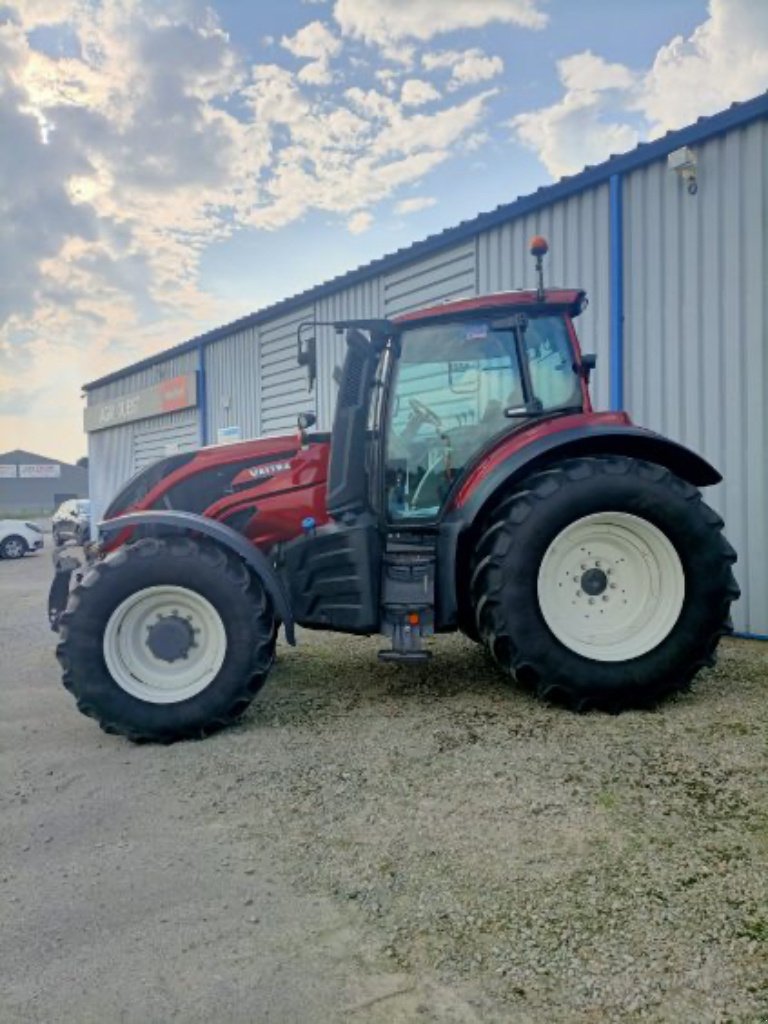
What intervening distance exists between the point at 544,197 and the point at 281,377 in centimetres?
596

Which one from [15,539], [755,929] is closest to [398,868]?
[755,929]

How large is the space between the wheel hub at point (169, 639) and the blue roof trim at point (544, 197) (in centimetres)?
553

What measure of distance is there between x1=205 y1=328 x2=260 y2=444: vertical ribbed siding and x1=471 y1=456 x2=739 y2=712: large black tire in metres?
9.54

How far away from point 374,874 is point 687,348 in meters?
5.36

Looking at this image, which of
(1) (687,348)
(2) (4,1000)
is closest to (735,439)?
(1) (687,348)

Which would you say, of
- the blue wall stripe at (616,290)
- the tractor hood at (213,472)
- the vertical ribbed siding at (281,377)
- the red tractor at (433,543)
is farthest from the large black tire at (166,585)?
the vertical ribbed siding at (281,377)

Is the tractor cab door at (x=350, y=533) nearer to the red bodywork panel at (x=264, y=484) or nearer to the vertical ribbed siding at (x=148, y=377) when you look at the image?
the red bodywork panel at (x=264, y=484)

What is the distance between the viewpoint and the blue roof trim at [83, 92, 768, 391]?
19.7 feet

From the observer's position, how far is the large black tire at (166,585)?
3.88 m

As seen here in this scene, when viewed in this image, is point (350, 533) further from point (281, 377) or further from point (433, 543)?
point (281, 377)

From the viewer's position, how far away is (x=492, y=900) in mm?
2357

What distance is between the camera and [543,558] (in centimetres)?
406

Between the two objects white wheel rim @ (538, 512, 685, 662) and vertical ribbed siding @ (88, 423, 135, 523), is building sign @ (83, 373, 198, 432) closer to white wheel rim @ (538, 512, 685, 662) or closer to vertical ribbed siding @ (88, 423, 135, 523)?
vertical ribbed siding @ (88, 423, 135, 523)

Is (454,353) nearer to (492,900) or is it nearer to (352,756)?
(352,756)
